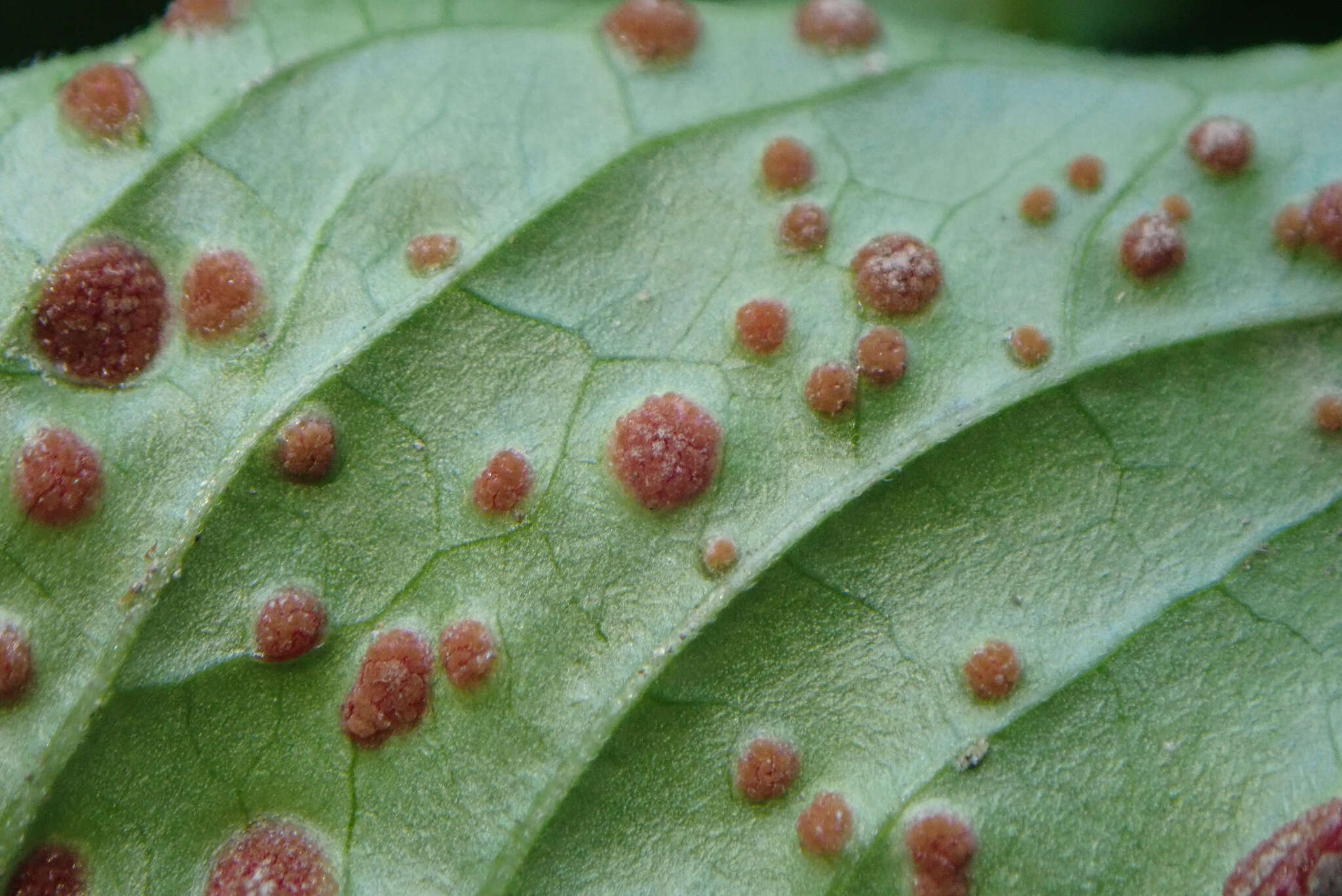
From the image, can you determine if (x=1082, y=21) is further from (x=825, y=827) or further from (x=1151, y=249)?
(x=825, y=827)

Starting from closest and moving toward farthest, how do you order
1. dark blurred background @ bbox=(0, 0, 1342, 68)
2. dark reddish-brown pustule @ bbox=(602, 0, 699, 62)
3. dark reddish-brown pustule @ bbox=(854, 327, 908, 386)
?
dark reddish-brown pustule @ bbox=(854, 327, 908, 386) < dark reddish-brown pustule @ bbox=(602, 0, 699, 62) < dark blurred background @ bbox=(0, 0, 1342, 68)

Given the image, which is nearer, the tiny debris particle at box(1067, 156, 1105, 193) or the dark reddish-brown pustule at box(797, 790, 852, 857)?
the dark reddish-brown pustule at box(797, 790, 852, 857)

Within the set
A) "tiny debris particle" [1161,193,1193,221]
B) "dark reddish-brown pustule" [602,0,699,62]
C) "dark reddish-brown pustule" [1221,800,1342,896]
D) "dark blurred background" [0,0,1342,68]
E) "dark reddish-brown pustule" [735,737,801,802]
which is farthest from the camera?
"dark blurred background" [0,0,1342,68]

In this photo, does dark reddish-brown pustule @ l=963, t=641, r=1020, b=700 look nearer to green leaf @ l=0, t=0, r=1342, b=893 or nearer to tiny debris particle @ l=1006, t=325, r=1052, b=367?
green leaf @ l=0, t=0, r=1342, b=893

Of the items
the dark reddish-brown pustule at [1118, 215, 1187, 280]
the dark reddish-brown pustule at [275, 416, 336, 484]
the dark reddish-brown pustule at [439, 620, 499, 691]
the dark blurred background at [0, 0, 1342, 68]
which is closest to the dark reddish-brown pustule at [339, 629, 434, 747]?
the dark reddish-brown pustule at [439, 620, 499, 691]

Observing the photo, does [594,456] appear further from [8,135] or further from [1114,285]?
[8,135]

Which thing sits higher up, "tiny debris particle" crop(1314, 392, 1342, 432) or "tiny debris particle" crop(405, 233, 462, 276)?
"tiny debris particle" crop(405, 233, 462, 276)

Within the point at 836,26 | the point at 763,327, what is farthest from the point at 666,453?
the point at 836,26

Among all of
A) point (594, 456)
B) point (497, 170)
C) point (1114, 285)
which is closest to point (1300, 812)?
point (1114, 285)
